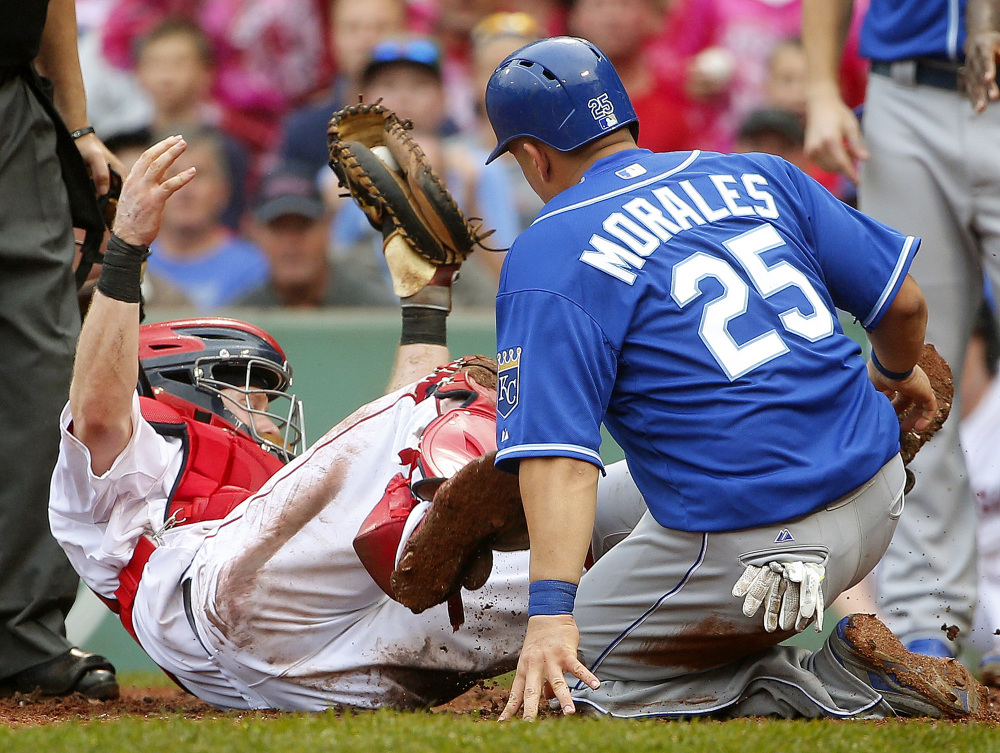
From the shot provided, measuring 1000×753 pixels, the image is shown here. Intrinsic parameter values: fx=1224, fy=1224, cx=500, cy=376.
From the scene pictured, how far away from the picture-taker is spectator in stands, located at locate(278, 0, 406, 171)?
776cm

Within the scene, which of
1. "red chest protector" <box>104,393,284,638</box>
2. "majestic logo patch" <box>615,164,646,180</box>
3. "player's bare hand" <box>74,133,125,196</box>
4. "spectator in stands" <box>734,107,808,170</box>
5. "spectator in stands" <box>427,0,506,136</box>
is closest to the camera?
"majestic logo patch" <box>615,164,646,180</box>

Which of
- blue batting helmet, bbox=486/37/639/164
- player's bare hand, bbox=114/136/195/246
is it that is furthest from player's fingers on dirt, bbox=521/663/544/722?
player's bare hand, bbox=114/136/195/246

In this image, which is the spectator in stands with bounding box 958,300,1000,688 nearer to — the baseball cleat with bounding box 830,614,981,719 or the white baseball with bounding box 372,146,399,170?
the baseball cleat with bounding box 830,614,981,719

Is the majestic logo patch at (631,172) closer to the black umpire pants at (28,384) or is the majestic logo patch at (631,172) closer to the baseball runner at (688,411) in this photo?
the baseball runner at (688,411)

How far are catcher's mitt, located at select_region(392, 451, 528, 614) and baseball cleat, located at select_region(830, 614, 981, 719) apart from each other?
94 centimetres

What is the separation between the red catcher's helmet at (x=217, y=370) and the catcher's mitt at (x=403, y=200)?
1.90 ft

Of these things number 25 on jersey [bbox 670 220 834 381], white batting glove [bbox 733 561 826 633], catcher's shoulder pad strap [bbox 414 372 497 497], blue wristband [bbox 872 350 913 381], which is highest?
number 25 on jersey [bbox 670 220 834 381]

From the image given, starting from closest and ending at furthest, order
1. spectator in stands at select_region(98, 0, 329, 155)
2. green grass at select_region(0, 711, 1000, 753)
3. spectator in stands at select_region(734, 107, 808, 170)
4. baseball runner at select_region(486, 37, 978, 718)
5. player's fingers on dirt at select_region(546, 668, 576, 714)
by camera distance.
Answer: green grass at select_region(0, 711, 1000, 753)
player's fingers on dirt at select_region(546, 668, 576, 714)
baseball runner at select_region(486, 37, 978, 718)
spectator in stands at select_region(734, 107, 808, 170)
spectator in stands at select_region(98, 0, 329, 155)

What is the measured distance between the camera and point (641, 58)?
7.83 meters

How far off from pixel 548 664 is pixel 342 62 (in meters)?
6.15

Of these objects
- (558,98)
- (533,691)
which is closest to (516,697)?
(533,691)

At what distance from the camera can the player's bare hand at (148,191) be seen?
3.35 metres

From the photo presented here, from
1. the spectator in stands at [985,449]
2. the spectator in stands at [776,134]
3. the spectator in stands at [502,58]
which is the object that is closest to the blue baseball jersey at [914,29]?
the spectator in stands at [985,449]

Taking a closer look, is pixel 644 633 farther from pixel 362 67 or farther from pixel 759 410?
pixel 362 67
